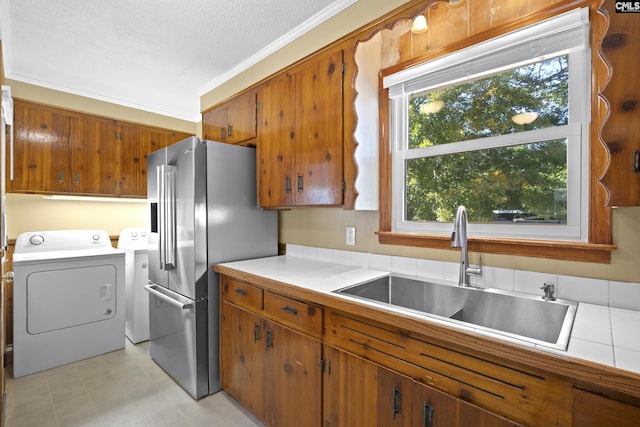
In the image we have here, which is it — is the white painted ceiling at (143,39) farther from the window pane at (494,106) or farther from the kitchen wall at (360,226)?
the window pane at (494,106)

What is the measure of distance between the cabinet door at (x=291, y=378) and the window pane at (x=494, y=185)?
40.5 inches

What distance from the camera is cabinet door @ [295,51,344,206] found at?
1878 mm

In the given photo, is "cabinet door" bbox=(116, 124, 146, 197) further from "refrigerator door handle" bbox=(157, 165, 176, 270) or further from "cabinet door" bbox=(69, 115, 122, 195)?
"refrigerator door handle" bbox=(157, 165, 176, 270)

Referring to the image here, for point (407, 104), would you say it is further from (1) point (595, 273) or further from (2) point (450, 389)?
(2) point (450, 389)

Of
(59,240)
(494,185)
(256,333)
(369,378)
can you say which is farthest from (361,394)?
(59,240)

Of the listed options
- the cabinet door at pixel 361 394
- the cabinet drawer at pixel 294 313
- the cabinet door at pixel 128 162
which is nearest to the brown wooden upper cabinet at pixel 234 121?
the cabinet door at pixel 128 162

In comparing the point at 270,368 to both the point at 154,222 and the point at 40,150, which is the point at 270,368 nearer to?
the point at 154,222

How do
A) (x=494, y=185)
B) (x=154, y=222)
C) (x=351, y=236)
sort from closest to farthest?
(x=494, y=185)
(x=351, y=236)
(x=154, y=222)

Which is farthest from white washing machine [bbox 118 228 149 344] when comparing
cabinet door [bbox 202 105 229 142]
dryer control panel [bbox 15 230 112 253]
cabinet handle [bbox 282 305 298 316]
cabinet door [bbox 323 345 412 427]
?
cabinet door [bbox 323 345 412 427]

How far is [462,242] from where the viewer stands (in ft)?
4.91

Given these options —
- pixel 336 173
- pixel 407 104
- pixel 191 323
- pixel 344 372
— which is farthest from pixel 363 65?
pixel 191 323

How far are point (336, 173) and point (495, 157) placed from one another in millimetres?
881

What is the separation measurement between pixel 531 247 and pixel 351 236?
3.51 feet

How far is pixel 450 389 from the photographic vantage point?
3.42ft
